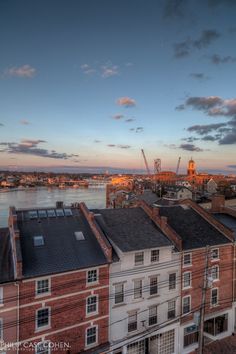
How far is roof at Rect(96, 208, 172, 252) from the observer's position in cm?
2198

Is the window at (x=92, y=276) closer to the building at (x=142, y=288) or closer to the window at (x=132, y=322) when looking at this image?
the building at (x=142, y=288)

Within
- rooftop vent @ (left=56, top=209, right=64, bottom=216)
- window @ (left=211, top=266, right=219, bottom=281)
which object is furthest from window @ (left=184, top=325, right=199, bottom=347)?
rooftop vent @ (left=56, top=209, right=64, bottom=216)

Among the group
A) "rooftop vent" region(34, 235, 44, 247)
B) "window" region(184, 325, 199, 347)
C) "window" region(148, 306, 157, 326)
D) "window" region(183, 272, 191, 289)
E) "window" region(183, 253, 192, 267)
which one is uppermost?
"rooftop vent" region(34, 235, 44, 247)

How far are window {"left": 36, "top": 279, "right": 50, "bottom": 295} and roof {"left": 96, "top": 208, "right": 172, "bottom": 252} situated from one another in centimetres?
623

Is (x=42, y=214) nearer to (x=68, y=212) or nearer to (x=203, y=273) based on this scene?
(x=68, y=212)

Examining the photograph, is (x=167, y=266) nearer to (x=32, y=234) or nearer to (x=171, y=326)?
(x=171, y=326)

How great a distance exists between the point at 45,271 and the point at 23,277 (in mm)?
1474

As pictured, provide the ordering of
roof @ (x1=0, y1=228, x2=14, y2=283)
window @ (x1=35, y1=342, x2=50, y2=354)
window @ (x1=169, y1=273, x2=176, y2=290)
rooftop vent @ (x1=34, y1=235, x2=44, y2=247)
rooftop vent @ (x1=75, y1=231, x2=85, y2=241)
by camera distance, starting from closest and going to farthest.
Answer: roof @ (x1=0, y1=228, x2=14, y2=283), window @ (x1=35, y1=342, x2=50, y2=354), rooftop vent @ (x1=34, y1=235, x2=44, y2=247), rooftop vent @ (x1=75, y1=231, x2=85, y2=241), window @ (x1=169, y1=273, x2=176, y2=290)

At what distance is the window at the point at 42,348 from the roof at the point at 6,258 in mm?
5322

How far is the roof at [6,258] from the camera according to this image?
16625 millimetres

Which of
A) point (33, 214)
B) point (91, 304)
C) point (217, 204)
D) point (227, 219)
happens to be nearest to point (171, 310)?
point (91, 304)

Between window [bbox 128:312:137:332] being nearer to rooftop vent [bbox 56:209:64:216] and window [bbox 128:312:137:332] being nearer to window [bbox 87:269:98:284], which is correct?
window [bbox 87:269:98:284]

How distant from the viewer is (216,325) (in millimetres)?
26625

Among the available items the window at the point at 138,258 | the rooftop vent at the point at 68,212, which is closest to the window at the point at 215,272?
the window at the point at 138,258
